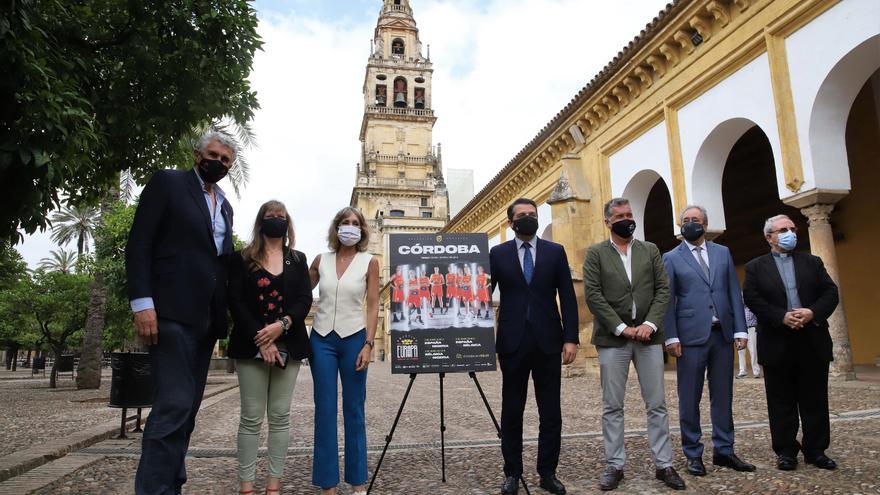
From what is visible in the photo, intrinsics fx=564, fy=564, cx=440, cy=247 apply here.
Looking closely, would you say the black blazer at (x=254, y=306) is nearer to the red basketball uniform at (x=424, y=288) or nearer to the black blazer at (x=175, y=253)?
the black blazer at (x=175, y=253)

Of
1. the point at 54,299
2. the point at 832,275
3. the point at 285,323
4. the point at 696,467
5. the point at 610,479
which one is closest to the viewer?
the point at 285,323

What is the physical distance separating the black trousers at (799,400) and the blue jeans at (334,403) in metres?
3.24

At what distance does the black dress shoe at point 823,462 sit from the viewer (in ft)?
14.1

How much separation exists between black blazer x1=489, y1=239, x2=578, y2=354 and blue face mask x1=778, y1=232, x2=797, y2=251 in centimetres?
195

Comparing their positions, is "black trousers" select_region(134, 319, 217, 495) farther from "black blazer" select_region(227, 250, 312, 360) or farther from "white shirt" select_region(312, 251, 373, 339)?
"white shirt" select_region(312, 251, 373, 339)

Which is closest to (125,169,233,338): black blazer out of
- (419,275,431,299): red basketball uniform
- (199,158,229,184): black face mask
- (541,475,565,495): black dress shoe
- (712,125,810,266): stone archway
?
(199,158,229,184): black face mask

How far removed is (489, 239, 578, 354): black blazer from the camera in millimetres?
4137

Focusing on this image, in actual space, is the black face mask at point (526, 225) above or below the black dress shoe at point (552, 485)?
above

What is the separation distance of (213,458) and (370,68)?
59.9m

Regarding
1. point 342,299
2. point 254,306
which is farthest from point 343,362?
point 254,306

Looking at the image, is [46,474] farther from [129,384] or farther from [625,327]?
[625,327]

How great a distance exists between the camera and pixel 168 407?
3.06 meters

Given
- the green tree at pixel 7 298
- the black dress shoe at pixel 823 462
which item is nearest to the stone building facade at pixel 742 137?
the black dress shoe at pixel 823 462

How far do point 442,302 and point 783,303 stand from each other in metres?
2.84
